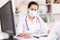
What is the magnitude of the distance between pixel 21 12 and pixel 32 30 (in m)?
0.21

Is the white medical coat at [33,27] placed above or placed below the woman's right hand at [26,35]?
above

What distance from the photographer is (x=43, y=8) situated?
4.38 feet

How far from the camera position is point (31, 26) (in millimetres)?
1243

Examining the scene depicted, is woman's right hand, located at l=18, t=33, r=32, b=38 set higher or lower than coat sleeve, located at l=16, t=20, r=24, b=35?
lower

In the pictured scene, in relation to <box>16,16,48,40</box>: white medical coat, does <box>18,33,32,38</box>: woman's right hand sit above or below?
below

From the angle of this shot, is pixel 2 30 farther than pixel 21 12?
Yes

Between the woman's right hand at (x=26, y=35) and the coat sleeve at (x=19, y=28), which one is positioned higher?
the coat sleeve at (x=19, y=28)

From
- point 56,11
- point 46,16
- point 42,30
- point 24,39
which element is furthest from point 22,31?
point 56,11

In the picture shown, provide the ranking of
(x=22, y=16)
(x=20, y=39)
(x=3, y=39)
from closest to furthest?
(x=20, y=39) < (x=22, y=16) < (x=3, y=39)

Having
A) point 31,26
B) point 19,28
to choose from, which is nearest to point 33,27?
point 31,26

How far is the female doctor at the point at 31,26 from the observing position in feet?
4.03

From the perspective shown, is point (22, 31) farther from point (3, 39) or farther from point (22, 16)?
point (3, 39)

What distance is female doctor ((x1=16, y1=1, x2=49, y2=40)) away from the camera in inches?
48.4

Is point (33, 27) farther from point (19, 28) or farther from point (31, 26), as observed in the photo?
point (19, 28)
